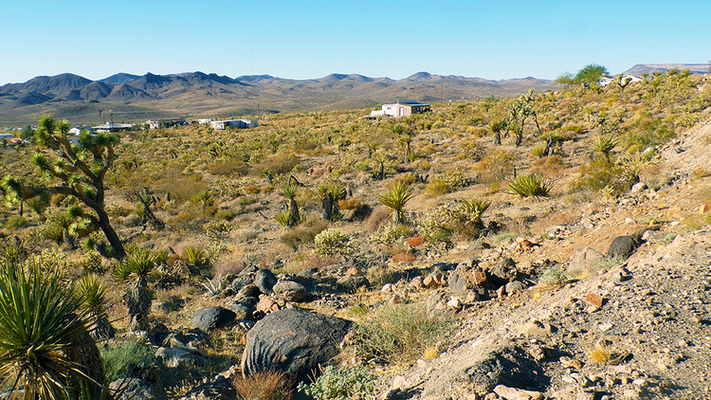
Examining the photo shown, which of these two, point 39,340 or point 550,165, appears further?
point 550,165

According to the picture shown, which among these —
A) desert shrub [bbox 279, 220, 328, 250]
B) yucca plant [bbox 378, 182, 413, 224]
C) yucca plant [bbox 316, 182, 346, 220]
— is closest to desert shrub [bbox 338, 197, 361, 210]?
yucca plant [bbox 316, 182, 346, 220]

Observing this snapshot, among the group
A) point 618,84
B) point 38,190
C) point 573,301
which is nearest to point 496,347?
point 573,301

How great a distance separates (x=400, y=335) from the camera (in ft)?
17.5

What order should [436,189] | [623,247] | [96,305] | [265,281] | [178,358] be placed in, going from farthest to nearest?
[436,189]
[265,281]
[623,247]
[96,305]
[178,358]

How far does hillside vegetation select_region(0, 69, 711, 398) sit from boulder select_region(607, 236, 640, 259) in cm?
65

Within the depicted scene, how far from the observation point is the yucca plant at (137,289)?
721 cm

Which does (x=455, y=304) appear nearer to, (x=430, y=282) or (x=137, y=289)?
(x=430, y=282)

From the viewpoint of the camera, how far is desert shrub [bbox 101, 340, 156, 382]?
5.28 metres

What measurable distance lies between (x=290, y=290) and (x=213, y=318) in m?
1.59

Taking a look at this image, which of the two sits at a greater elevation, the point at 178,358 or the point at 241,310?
the point at 178,358

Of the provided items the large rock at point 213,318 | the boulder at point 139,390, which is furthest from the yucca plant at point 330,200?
the boulder at point 139,390

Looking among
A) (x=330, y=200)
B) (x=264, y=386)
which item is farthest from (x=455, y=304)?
(x=330, y=200)

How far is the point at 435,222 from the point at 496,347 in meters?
7.22

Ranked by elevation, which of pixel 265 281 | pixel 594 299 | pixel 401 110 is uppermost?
pixel 401 110
